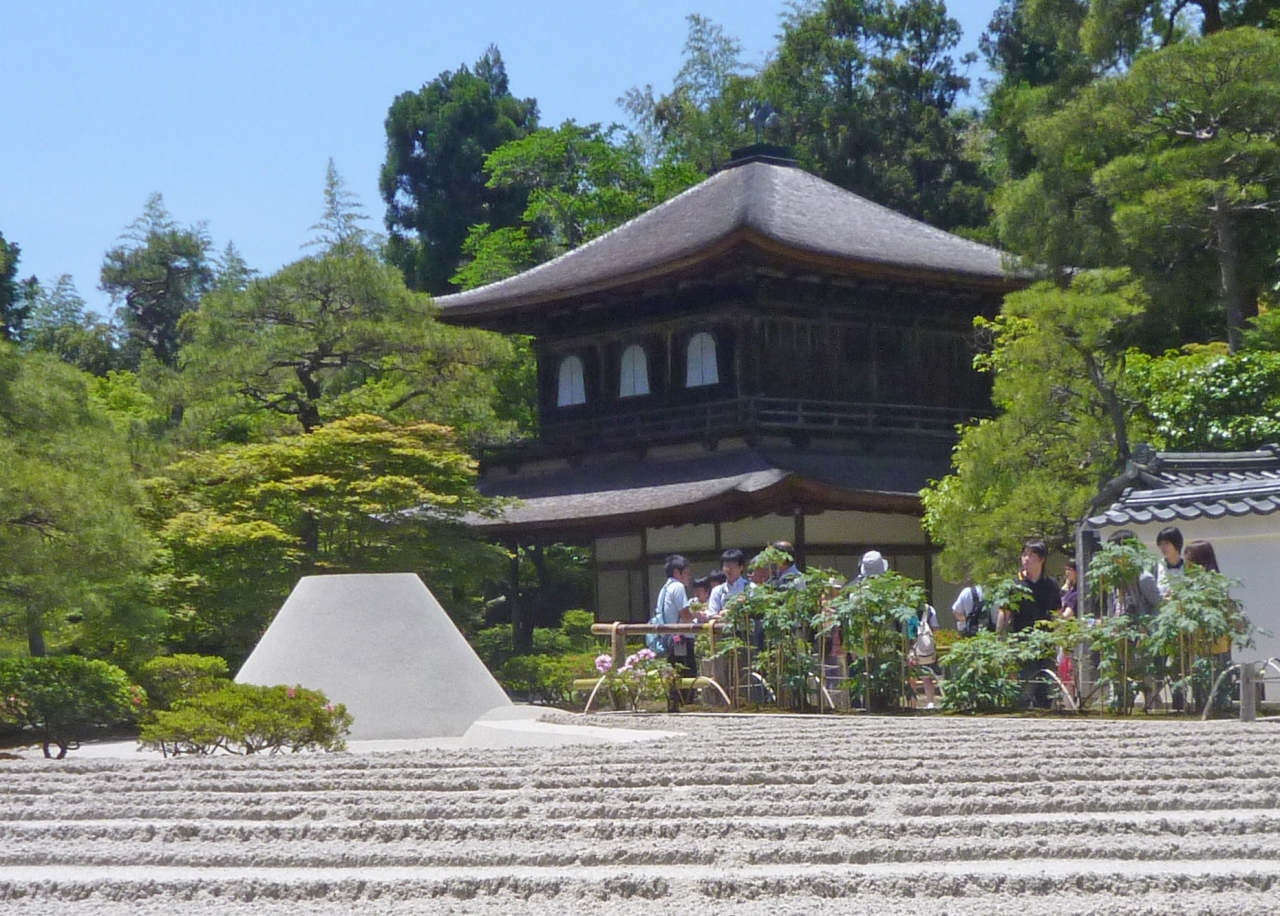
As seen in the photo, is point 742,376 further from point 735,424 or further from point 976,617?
point 976,617

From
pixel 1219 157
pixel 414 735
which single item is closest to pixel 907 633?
pixel 414 735

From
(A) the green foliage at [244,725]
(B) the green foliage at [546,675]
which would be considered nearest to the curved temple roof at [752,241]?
(B) the green foliage at [546,675]

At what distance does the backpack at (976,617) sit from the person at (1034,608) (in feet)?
1.93

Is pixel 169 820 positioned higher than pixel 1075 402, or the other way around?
pixel 1075 402

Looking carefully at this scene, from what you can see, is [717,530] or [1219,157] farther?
[717,530]

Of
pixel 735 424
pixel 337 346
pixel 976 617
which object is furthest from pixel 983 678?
pixel 337 346

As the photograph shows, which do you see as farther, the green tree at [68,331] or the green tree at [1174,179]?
the green tree at [68,331]

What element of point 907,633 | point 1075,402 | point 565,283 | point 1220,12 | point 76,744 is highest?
point 1220,12

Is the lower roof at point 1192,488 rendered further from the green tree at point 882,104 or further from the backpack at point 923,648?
the green tree at point 882,104

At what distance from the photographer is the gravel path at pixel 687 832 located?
4590mm

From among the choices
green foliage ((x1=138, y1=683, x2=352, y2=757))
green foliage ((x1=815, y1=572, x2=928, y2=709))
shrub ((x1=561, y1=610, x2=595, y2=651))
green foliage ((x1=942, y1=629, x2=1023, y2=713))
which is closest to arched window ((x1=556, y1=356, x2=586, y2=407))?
shrub ((x1=561, y1=610, x2=595, y2=651))

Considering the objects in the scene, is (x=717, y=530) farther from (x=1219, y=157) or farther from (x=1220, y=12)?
(x=1220, y=12)

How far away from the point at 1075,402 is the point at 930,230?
8.68 metres

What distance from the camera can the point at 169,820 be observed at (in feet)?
20.6
